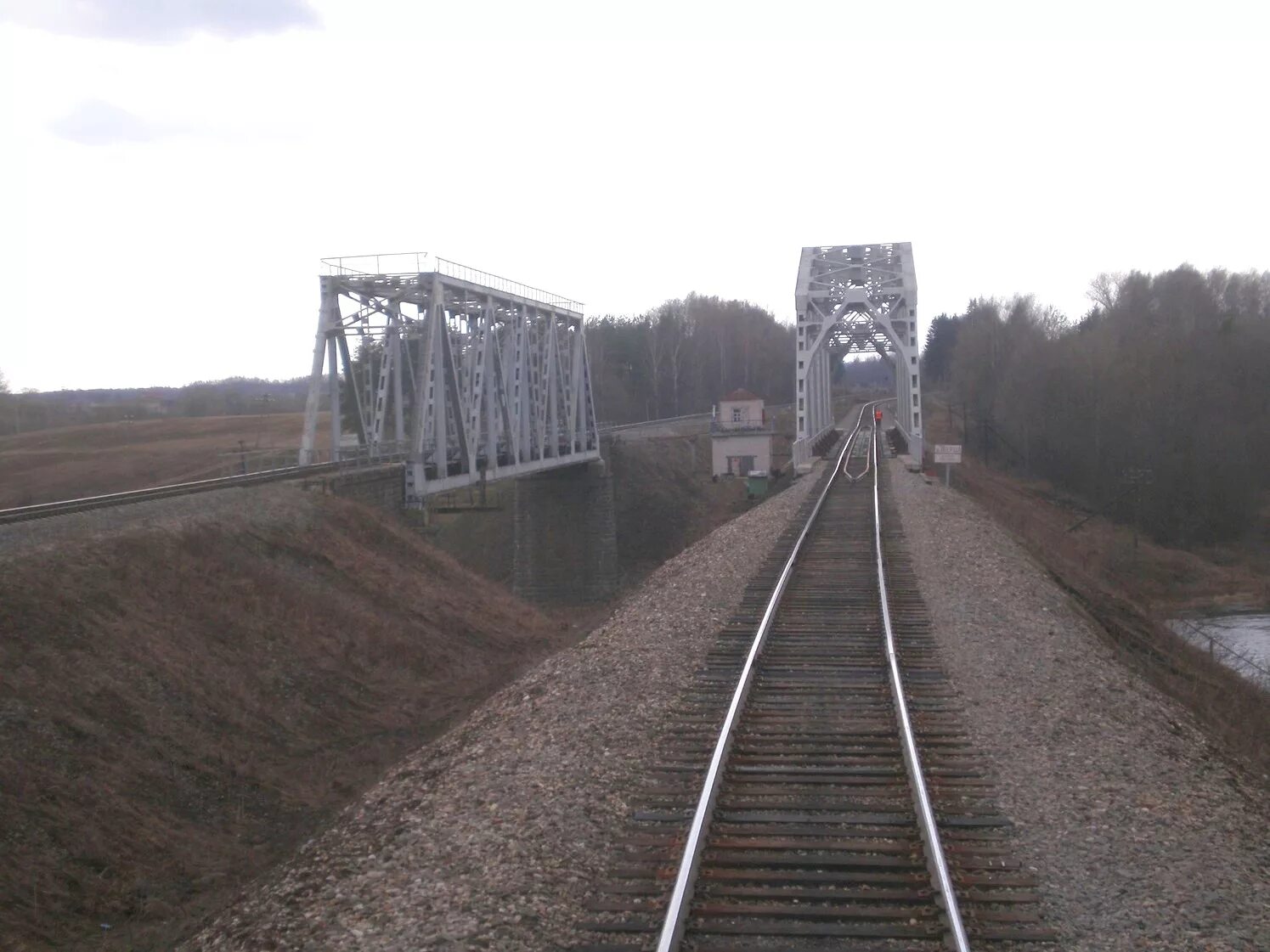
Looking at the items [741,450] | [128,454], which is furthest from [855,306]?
[128,454]

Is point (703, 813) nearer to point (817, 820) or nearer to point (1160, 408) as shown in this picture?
point (817, 820)

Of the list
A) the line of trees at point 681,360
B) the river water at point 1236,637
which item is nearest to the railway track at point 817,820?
the river water at point 1236,637

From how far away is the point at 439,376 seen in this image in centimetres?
3047

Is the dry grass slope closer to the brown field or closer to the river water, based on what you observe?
the brown field

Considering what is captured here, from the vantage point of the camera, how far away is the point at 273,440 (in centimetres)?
5572

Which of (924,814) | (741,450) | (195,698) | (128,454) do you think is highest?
(128,454)

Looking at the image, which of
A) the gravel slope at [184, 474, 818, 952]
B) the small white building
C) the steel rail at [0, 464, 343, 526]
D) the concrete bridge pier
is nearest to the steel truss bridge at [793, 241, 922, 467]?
the small white building

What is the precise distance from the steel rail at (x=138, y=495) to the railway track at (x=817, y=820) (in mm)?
12869

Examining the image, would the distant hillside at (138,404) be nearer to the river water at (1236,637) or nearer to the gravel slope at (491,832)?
the river water at (1236,637)

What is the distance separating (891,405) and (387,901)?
106869 millimetres

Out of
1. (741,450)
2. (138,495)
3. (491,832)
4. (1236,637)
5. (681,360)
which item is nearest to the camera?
(491,832)

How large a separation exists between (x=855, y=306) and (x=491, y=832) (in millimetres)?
44979

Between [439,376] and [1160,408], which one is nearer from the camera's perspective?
[439,376]

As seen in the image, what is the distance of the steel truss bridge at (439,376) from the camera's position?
28688 millimetres
